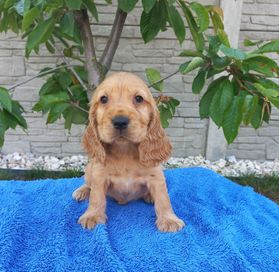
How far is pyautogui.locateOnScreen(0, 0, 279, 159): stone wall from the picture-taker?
3510 mm

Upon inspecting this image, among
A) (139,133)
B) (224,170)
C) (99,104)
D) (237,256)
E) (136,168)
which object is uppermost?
(99,104)

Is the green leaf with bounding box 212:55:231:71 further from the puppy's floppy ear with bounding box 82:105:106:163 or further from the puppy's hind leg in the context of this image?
the puppy's hind leg

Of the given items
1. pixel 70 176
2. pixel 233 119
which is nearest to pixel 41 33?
pixel 233 119

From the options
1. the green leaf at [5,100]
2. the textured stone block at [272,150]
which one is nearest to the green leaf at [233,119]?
the green leaf at [5,100]

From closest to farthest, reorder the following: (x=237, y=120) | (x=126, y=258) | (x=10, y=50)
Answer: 1. (x=237, y=120)
2. (x=126, y=258)
3. (x=10, y=50)

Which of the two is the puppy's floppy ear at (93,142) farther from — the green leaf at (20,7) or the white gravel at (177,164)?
the white gravel at (177,164)

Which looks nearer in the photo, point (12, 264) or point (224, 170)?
Answer: point (12, 264)

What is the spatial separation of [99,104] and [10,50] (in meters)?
2.29

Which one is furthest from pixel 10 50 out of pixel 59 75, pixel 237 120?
pixel 237 120

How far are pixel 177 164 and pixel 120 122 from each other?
2.34m

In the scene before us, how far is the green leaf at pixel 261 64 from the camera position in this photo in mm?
1561

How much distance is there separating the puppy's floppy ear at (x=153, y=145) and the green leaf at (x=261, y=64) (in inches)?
18.3

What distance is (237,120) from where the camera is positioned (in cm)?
148

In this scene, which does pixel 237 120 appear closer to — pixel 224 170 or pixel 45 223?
pixel 45 223
